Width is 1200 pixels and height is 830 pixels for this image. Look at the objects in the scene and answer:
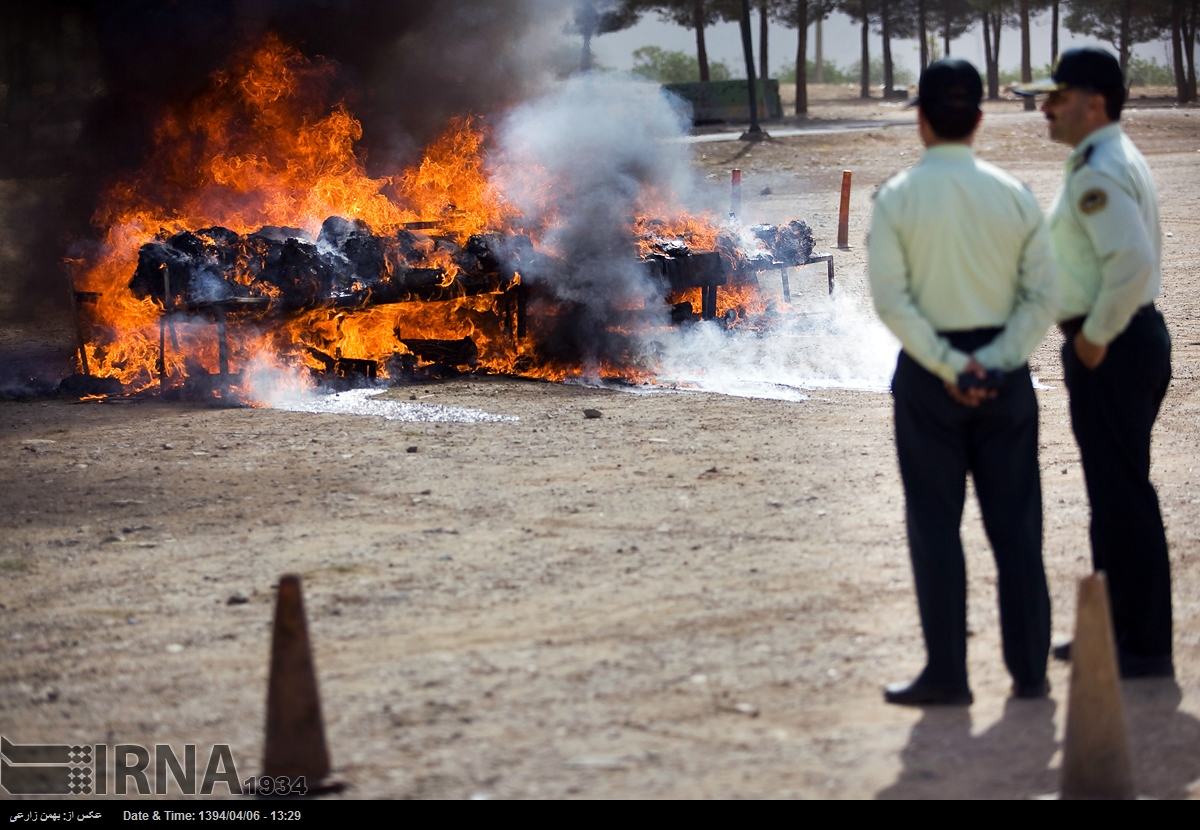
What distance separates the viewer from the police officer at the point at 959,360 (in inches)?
145

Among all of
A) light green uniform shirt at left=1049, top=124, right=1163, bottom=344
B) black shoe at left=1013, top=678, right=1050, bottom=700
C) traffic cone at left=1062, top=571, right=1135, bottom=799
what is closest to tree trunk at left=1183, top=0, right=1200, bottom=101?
light green uniform shirt at left=1049, top=124, right=1163, bottom=344

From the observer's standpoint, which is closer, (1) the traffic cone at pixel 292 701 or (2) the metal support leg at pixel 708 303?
(1) the traffic cone at pixel 292 701

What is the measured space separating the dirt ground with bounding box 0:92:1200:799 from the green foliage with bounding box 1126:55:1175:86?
62.7 metres

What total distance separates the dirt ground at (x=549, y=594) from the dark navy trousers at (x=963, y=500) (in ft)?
0.78

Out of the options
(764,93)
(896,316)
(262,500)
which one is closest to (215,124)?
(262,500)

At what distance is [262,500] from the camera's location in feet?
21.7

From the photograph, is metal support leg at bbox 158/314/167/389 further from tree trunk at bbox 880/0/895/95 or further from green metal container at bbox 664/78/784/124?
tree trunk at bbox 880/0/895/95

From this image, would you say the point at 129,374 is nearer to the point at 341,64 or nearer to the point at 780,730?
the point at 341,64

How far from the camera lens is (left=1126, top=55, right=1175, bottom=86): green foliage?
211 ft

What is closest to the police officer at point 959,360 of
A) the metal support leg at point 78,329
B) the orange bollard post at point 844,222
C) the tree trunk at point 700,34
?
the metal support leg at point 78,329

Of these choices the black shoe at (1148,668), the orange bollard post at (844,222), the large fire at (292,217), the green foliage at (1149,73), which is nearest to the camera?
the black shoe at (1148,668)

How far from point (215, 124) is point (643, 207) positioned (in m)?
5.58

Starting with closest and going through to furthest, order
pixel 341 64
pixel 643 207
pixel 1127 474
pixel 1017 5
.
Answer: pixel 1127 474 → pixel 643 207 → pixel 341 64 → pixel 1017 5

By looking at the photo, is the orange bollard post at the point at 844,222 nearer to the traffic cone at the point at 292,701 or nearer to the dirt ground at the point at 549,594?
the dirt ground at the point at 549,594
